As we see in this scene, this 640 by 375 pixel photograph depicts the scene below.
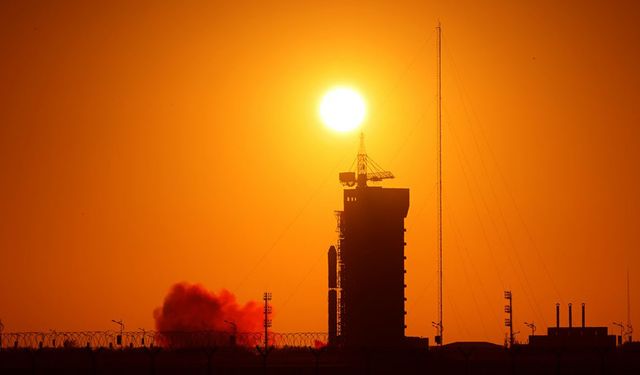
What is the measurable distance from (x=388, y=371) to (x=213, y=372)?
78.8 feet

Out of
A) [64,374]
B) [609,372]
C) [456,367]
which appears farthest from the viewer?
[456,367]

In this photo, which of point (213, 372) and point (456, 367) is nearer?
point (213, 372)

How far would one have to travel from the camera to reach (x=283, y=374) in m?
175

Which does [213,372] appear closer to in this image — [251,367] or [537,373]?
[251,367]

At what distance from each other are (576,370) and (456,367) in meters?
17.0

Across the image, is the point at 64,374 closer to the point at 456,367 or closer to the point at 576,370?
the point at 456,367

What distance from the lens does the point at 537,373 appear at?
17925 cm

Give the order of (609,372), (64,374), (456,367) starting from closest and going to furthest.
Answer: (64,374) < (609,372) < (456,367)

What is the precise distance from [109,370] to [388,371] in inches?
1488

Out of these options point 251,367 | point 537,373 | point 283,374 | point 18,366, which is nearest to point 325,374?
point 283,374

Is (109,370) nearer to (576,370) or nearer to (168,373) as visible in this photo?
(168,373)

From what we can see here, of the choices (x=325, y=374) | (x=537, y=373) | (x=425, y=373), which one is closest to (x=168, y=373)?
(x=325, y=374)

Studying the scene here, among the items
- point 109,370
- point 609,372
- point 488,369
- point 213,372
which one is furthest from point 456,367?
point 109,370

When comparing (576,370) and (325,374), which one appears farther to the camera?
(576,370)
